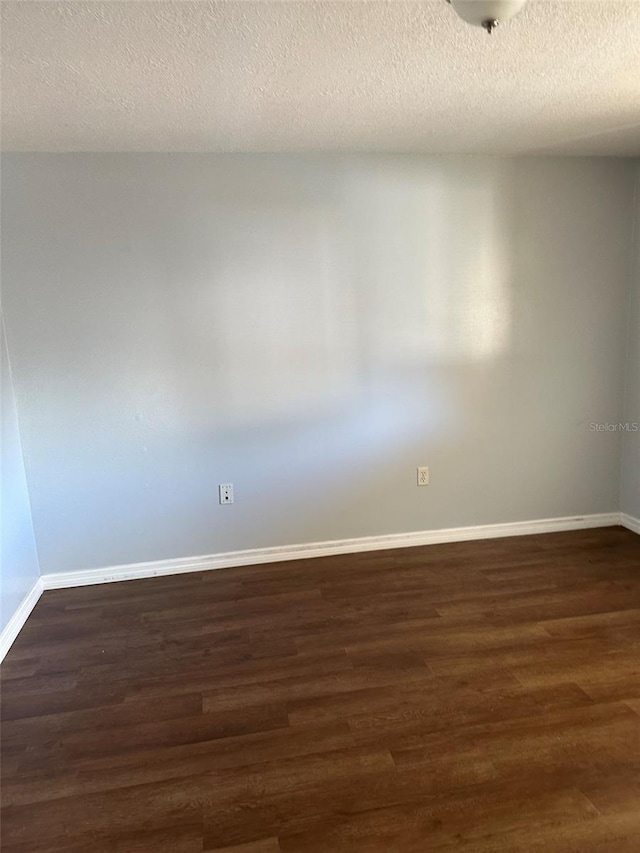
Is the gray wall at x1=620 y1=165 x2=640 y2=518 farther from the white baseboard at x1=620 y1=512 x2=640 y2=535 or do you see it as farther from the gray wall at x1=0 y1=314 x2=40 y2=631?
the gray wall at x1=0 y1=314 x2=40 y2=631

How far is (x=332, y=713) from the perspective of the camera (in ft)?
6.57

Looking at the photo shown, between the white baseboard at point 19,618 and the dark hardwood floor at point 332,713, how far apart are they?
0.04 m

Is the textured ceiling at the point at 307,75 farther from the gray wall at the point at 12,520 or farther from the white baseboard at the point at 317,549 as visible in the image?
the white baseboard at the point at 317,549

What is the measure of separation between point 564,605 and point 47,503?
2617mm

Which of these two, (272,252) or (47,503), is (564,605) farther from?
(47,503)

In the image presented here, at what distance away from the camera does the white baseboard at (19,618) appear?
2486 millimetres

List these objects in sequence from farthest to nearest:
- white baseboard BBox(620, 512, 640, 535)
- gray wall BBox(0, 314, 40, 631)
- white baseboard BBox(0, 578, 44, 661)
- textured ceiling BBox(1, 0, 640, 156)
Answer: white baseboard BBox(620, 512, 640, 535) < gray wall BBox(0, 314, 40, 631) < white baseboard BBox(0, 578, 44, 661) < textured ceiling BBox(1, 0, 640, 156)

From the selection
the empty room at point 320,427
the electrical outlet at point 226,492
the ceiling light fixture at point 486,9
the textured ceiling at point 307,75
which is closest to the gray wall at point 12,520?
the empty room at point 320,427

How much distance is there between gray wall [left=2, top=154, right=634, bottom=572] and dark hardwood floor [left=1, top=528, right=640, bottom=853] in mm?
470

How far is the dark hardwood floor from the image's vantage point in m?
1.58

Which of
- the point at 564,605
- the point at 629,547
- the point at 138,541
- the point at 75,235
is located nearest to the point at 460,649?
the point at 564,605

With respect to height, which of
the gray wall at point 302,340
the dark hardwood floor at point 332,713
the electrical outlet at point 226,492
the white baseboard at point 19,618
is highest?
the gray wall at point 302,340

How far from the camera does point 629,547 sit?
329cm

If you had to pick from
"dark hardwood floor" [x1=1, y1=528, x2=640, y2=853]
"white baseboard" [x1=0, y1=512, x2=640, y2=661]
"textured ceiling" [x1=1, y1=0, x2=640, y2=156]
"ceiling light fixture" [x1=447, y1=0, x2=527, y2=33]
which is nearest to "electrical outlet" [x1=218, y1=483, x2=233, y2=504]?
"white baseboard" [x1=0, y1=512, x2=640, y2=661]
